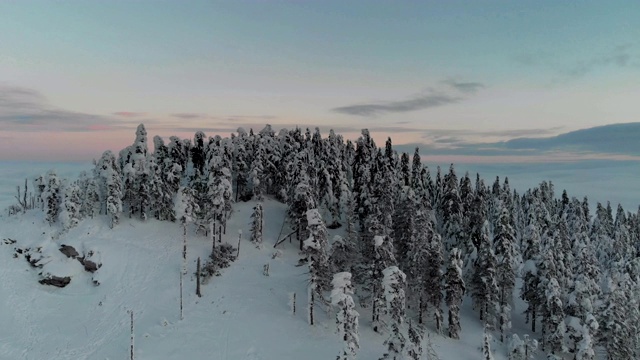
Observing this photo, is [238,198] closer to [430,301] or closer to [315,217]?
[315,217]

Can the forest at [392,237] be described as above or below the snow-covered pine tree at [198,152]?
below

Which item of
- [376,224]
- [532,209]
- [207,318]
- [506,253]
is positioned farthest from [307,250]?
[532,209]

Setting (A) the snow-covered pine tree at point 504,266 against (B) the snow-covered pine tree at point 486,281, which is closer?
(B) the snow-covered pine tree at point 486,281

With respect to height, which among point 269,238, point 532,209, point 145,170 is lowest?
Answer: point 269,238

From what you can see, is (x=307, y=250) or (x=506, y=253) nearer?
(x=307, y=250)

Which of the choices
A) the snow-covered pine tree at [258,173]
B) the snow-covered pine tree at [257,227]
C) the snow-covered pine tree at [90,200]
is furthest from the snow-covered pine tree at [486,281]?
the snow-covered pine tree at [90,200]

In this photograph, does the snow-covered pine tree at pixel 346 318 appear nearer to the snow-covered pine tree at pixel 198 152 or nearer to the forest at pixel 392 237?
the forest at pixel 392 237

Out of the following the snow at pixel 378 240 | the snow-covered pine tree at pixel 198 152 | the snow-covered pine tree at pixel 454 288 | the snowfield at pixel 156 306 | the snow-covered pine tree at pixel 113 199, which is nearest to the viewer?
the snowfield at pixel 156 306
